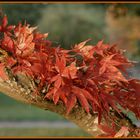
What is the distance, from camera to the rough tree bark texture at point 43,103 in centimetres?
128

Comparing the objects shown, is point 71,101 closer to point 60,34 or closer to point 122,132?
point 122,132

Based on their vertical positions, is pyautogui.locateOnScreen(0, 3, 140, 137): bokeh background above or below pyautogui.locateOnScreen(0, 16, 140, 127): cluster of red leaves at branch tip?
below

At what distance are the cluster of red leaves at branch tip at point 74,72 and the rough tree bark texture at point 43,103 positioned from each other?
0.02 meters

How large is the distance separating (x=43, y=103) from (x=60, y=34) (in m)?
5.63

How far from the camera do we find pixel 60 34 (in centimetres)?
688

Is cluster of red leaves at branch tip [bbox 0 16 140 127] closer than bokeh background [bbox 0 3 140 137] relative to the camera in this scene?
Yes

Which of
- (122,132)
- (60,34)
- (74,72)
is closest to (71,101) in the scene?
(74,72)

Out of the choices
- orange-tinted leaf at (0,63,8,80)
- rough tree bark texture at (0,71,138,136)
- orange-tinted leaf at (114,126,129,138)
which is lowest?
orange-tinted leaf at (114,126,129,138)

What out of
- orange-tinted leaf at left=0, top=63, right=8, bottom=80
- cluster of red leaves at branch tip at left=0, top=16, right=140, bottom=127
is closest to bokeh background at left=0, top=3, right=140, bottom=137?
cluster of red leaves at branch tip at left=0, top=16, right=140, bottom=127

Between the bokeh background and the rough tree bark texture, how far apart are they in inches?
6.0

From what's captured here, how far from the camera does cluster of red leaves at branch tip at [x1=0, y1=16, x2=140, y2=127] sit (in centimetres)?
124

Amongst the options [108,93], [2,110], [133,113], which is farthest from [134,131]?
[2,110]

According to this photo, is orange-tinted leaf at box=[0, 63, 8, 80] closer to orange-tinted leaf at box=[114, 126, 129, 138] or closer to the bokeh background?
the bokeh background

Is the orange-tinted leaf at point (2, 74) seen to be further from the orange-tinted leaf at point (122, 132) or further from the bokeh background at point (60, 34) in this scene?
the orange-tinted leaf at point (122, 132)
